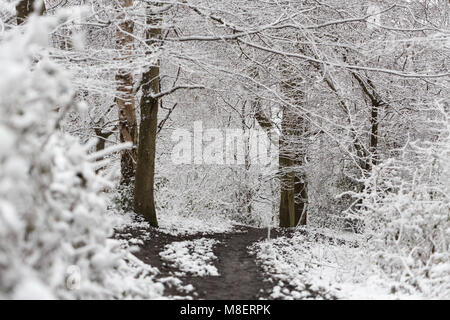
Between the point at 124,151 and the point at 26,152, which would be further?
the point at 124,151

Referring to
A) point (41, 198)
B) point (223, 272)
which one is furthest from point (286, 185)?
point (41, 198)

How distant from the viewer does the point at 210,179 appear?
15.9m

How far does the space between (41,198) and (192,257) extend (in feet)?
13.0

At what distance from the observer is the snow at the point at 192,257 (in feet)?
18.3

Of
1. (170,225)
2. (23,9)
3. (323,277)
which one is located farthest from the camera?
(170,225)

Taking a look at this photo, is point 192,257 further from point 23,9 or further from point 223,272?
point 23,9

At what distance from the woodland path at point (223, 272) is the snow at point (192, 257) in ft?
0.36

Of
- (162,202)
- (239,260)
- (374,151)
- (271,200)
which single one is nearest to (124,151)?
(162,202)

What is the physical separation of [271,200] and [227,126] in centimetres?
357

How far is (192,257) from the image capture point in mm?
6414

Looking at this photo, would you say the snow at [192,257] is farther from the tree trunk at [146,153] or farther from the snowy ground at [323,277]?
the tree trunk at [146,153]

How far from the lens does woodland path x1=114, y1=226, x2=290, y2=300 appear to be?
448cm

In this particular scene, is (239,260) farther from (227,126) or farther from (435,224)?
(227,126)

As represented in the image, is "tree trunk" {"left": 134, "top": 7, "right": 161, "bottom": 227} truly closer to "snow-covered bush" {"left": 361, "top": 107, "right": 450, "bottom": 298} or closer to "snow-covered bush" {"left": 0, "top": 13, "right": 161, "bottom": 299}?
"snow-covered bush" {"left": 361, "top": 107, "right": 450, "bottom": 298}
